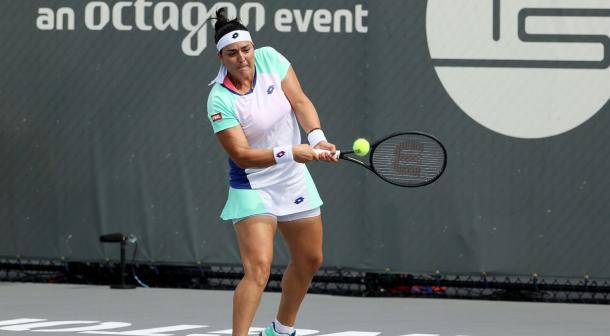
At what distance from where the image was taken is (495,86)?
790 cm

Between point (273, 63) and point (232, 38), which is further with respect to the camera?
point (273, 63)

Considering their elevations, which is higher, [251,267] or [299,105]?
[299,105]

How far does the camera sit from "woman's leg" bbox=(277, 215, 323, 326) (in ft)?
19.4

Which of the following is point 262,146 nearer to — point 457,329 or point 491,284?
point 457,329

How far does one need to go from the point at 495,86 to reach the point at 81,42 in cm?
255

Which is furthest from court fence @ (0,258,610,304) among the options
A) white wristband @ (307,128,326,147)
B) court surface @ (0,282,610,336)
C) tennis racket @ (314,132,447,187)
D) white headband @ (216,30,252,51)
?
white headband @ (216,30,252,51)

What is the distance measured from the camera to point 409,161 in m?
6.03

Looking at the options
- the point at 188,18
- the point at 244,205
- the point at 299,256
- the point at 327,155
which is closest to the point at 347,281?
the point at 188,18

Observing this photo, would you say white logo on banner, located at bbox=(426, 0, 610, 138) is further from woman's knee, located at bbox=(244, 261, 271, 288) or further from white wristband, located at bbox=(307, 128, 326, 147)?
woman's knee, located at bbox=(244, 261, 271, 288)

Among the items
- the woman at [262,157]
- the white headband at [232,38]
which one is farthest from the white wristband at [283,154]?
the white headband at [232,38]

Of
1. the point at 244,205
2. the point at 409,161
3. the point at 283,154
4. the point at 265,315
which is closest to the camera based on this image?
the point at 283,154

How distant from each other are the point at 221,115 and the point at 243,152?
0.19 metres

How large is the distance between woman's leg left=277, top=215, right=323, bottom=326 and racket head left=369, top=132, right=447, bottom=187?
0.37m

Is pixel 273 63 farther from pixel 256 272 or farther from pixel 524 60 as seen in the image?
pixel 524 60
